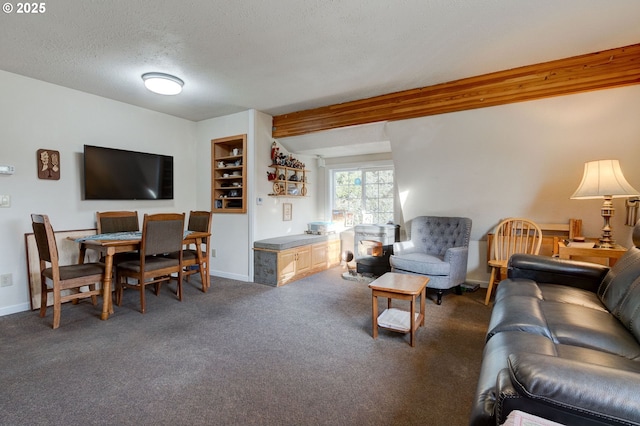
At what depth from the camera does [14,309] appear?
120 inches

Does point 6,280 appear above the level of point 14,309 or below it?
above

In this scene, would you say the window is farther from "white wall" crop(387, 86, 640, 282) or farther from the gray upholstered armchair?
the gray upholstered armchair

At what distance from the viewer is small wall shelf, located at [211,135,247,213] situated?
14.5 feet

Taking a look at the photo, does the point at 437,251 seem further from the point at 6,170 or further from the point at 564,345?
Answer: the point at 6,170

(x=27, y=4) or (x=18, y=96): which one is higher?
(x=27, y=4)

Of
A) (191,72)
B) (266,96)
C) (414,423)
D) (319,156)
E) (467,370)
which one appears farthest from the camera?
(319,156)

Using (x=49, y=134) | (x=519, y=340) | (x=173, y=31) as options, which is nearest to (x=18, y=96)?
(x=49, y=134)

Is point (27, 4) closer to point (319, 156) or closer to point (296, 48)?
point (296, 48)

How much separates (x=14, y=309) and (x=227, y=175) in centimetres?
271

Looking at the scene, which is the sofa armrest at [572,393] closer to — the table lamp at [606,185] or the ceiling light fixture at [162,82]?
the table lamp at [606,185]

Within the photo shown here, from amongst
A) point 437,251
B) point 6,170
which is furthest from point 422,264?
point 6,170

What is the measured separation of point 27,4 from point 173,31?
864mm

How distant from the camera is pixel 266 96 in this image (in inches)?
145

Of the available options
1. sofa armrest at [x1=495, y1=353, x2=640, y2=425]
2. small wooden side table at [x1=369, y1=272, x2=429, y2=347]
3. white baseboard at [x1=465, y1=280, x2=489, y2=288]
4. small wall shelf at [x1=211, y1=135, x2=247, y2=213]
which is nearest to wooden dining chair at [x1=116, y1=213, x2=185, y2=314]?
small wall shelf at [x1=211, y1=135, x2=247, y2=213]
